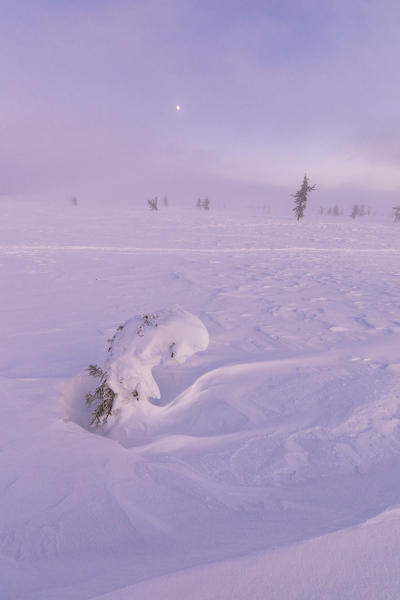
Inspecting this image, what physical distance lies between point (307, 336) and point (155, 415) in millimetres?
2601

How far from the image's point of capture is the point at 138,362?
281 centimetres

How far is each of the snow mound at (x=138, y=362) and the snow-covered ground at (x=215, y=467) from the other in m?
0.06

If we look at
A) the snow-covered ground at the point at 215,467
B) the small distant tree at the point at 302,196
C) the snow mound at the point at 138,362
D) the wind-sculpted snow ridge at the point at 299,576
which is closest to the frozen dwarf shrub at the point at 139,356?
the snow mound at the point at 138,362

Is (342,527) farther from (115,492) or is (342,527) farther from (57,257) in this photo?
(57,257)

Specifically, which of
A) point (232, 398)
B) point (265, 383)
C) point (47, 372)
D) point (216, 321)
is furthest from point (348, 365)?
point (47, 372)

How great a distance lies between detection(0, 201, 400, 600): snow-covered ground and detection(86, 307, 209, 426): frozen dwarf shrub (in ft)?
0.60

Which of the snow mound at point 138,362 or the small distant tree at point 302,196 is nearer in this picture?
the snow mound at point 138,362

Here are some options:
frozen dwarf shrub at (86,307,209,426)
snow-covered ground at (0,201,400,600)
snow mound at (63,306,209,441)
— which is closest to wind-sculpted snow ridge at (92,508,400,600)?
snow-covered ground at (0,201,400,600)

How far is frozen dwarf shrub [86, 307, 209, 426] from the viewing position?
105 inches

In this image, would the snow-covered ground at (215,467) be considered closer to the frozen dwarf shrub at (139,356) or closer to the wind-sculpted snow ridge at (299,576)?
the wind-sculpted snow ridge at (299,576)

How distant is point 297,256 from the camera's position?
1151cm

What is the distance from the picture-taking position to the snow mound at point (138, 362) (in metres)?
2.67

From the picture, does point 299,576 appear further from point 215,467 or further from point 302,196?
Result: point 302,196

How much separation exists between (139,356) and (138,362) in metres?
0.07
